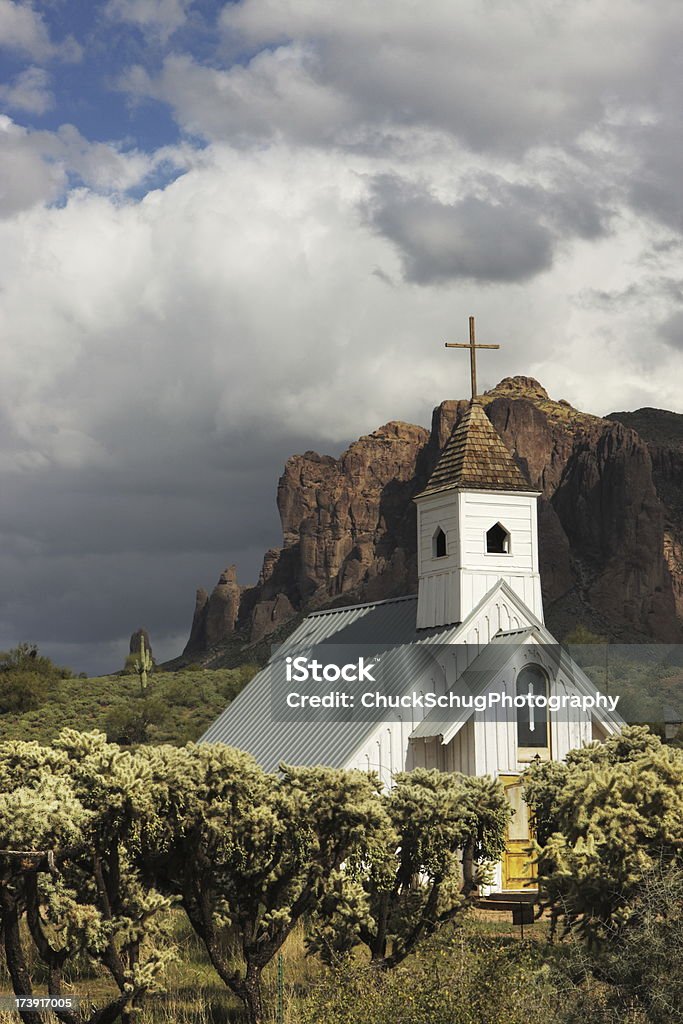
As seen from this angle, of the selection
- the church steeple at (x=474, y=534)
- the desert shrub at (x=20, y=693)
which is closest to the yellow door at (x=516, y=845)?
the church steeple at (x=474, y=534)

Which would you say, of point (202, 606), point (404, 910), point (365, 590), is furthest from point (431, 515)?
point (202, 606)

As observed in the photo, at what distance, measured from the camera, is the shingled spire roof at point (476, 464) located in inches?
1244

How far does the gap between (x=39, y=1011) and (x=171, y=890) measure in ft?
6.84

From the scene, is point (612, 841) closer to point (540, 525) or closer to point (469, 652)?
point (469, 652)

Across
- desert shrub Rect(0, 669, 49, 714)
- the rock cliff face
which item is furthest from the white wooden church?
the rock cliff face

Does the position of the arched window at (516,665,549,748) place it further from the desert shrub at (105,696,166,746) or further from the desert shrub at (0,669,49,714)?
the desert shrub at (0,669,49,714)

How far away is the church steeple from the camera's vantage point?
30781 millimetres

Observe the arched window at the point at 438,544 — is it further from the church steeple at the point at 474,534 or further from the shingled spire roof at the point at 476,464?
the shingled spire roof at the point at 476,464

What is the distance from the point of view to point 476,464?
31.9 meters

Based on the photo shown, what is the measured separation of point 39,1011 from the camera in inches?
666

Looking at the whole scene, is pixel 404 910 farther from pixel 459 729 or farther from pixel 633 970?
pixel 459 729

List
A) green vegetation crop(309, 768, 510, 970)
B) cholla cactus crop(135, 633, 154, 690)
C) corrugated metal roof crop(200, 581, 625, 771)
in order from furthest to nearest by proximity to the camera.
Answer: cholla cactus crop(135, 633, 154, 690) → corrugated metal roof crop(200, 581, 625, 771) → green vegetation crop(309, 768, 510, 970)

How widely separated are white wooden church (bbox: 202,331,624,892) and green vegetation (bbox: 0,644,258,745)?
84.5ft

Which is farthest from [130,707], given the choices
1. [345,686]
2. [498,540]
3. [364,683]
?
[364,683]
